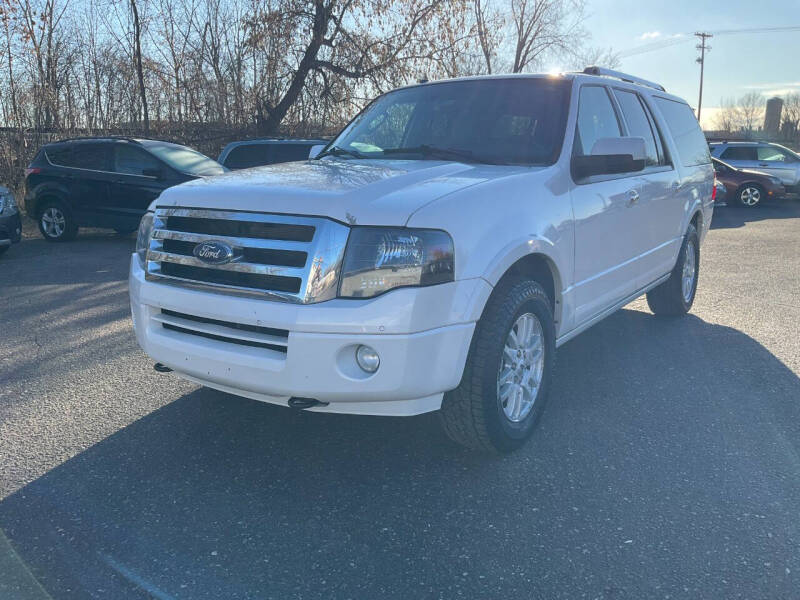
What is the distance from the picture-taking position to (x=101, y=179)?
11.7 meters

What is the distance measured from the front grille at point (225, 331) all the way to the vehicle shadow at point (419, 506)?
661 mm

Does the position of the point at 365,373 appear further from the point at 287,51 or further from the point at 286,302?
the point at 287,51

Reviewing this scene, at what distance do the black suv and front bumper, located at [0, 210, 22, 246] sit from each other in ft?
5.66

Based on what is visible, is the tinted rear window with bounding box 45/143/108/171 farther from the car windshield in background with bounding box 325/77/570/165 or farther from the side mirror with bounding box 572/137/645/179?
the side mirror with bounding box 572/137/645/179

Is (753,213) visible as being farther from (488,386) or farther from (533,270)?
(488,386)

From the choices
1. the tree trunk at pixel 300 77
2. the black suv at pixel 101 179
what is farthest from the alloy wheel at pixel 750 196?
the black suv at pixel 101 179

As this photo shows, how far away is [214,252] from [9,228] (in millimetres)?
8078

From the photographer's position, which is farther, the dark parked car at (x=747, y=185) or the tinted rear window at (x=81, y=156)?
the dark parked car at (x=747, y=185)

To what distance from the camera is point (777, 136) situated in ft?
195

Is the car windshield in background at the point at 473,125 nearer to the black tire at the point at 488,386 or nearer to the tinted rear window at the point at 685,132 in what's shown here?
the black tire at the point at 488,386

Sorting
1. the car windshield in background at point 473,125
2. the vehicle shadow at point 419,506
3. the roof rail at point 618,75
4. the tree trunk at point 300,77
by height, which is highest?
the tree trunk at point 300,77

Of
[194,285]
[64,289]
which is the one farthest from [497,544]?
[64,289]

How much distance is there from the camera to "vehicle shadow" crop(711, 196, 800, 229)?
15047 millimetres

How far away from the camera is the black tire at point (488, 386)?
3.29m
